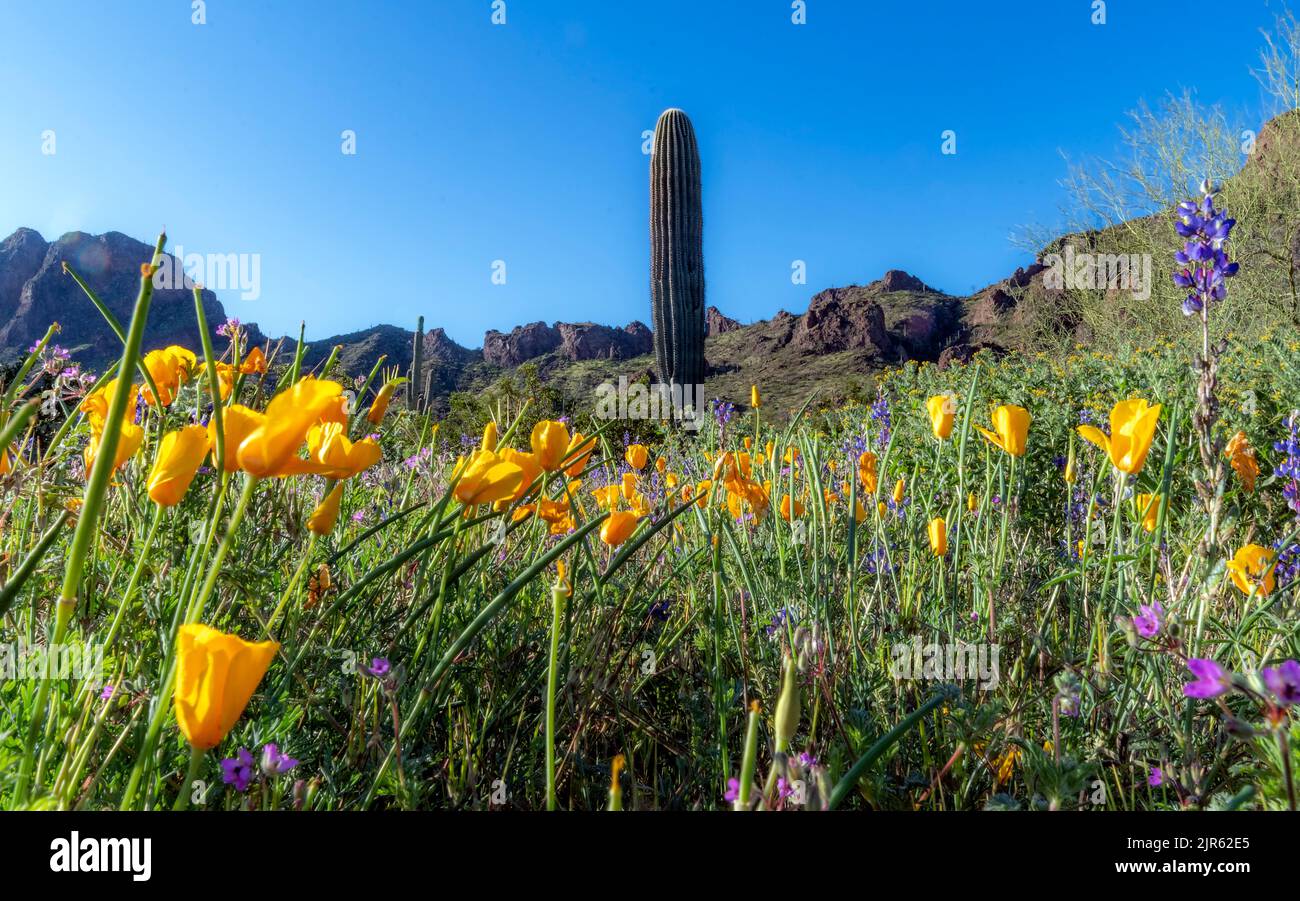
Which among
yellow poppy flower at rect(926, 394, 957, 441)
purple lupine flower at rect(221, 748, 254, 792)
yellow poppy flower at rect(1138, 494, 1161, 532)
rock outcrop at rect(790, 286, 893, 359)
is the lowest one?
purple lupine flower at rect(221, 748, 254, 792)

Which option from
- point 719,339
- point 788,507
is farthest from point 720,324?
point 788,507

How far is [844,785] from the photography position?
0.44 meters

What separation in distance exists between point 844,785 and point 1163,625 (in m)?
0.42

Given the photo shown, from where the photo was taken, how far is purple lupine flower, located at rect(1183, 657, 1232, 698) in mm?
407

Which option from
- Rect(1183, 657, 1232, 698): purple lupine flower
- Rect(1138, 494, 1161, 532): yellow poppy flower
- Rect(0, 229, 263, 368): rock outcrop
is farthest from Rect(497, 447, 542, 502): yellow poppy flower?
Rect(0, 229, 263, 368): rock outcrop

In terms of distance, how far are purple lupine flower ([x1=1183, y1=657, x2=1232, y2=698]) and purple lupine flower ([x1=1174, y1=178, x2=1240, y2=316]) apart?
0.91 metres

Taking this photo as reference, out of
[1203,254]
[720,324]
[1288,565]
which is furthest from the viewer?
[720,324]

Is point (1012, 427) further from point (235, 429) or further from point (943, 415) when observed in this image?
point (235, 429)

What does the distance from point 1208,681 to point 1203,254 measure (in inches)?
39.8

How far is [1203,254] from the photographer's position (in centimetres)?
114

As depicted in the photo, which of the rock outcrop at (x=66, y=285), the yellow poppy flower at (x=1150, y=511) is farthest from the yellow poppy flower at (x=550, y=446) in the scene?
the rock outcrop at (x=66, y=285)

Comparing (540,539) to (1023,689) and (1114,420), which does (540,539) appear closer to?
(1023,689)

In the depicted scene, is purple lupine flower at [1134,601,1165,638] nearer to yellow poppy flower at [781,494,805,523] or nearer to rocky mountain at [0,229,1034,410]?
yellow poppy flower at [781,494,805,523]
